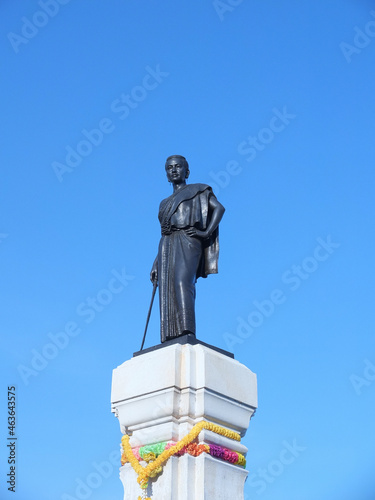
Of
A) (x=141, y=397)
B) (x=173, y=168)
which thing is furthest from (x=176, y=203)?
(x=141, y=397)

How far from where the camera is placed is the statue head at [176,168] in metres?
10.3

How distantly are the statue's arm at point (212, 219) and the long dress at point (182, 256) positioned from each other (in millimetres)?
58

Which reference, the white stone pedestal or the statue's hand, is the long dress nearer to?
the statue's hand

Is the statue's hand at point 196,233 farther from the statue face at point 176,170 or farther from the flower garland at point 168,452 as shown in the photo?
the flower garland at point 168,452

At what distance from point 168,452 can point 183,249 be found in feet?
9.14

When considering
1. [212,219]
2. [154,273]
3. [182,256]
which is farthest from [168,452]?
[212,219]

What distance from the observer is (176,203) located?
390 inches

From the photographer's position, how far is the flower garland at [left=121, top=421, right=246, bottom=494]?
8086mm

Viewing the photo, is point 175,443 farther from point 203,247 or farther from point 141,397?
point 203,247

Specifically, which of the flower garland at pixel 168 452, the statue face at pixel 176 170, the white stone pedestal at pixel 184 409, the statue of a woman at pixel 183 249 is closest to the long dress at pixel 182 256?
the statue of a woman at pixel 183 249

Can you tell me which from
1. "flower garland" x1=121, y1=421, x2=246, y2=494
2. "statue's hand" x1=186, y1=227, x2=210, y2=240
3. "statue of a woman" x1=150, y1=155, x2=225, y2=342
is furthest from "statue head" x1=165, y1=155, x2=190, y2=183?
"flower garland" x1=121, y1=421, x2=246, y2=494

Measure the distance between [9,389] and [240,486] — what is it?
254 inches

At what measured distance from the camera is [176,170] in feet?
33.8

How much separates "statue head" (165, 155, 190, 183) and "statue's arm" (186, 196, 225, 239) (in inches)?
25.2
